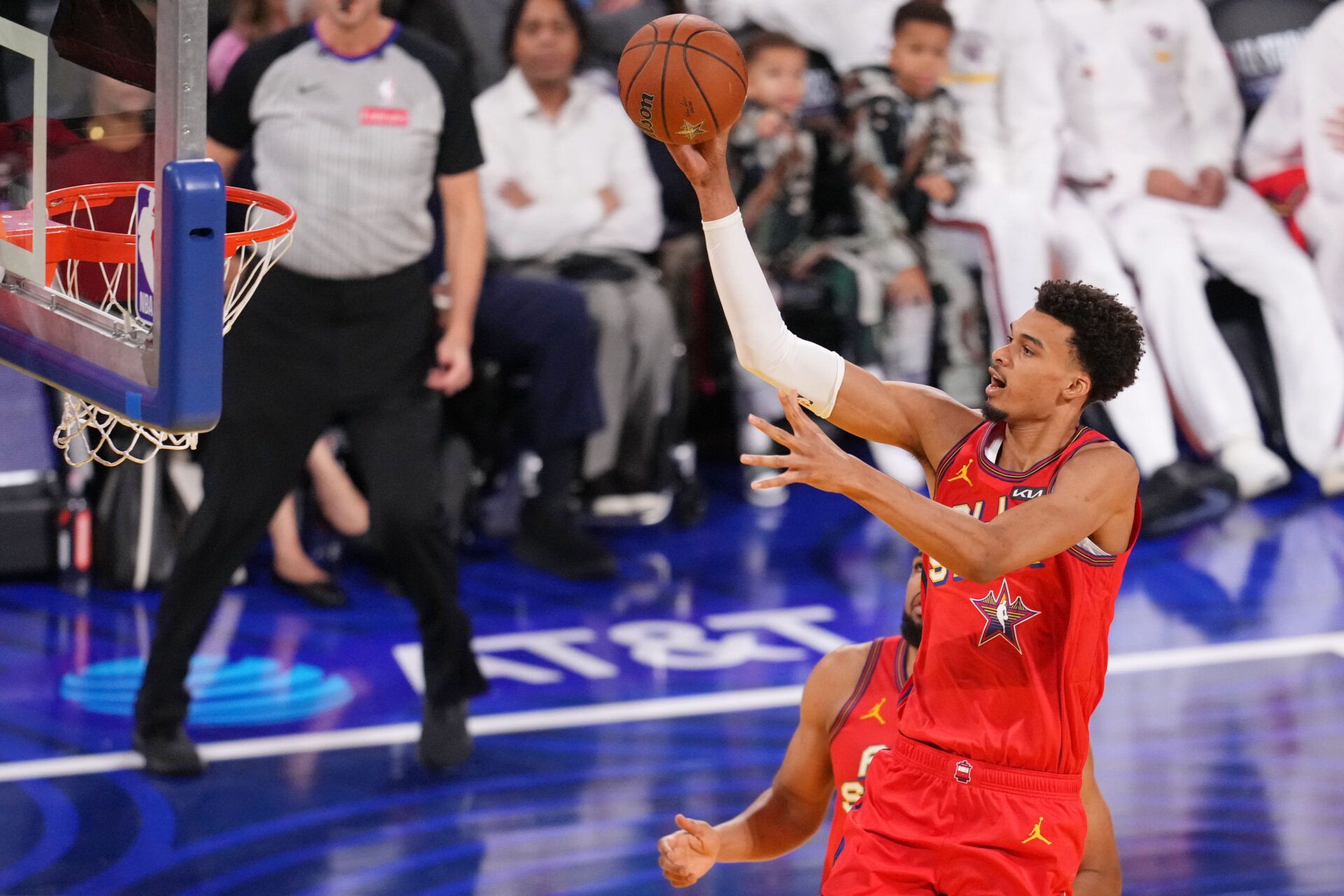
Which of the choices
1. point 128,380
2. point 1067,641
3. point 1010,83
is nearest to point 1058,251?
point 1010,83

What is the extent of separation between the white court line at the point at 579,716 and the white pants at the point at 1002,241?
224cm

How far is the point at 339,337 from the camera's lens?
4922mm

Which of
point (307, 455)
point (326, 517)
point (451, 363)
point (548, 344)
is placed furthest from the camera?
point (548, 344)

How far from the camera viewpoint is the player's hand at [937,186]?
803 centimetres

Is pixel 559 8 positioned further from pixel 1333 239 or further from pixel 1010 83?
pixel 1333 239

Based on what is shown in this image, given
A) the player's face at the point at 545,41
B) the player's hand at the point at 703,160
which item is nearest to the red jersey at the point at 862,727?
the player's hand at the point at 703,160

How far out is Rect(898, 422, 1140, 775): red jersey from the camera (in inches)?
120

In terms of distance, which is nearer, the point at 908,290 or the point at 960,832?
the point at 960,832

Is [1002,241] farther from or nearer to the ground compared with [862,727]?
farther from the ground

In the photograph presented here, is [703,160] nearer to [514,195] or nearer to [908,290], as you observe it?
[514,195]

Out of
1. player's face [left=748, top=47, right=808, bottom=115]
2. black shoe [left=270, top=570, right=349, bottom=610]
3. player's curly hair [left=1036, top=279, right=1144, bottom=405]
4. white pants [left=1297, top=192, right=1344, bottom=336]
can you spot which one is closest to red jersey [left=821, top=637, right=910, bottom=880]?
player's curly hair [left=1036, top=279, right=1144, bottom=405]

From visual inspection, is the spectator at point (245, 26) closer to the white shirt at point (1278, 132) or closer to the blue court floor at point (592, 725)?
the blue court floor at point (592, 725)

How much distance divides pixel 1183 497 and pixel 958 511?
492cm

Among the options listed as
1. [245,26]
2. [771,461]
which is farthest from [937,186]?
[771,461]
